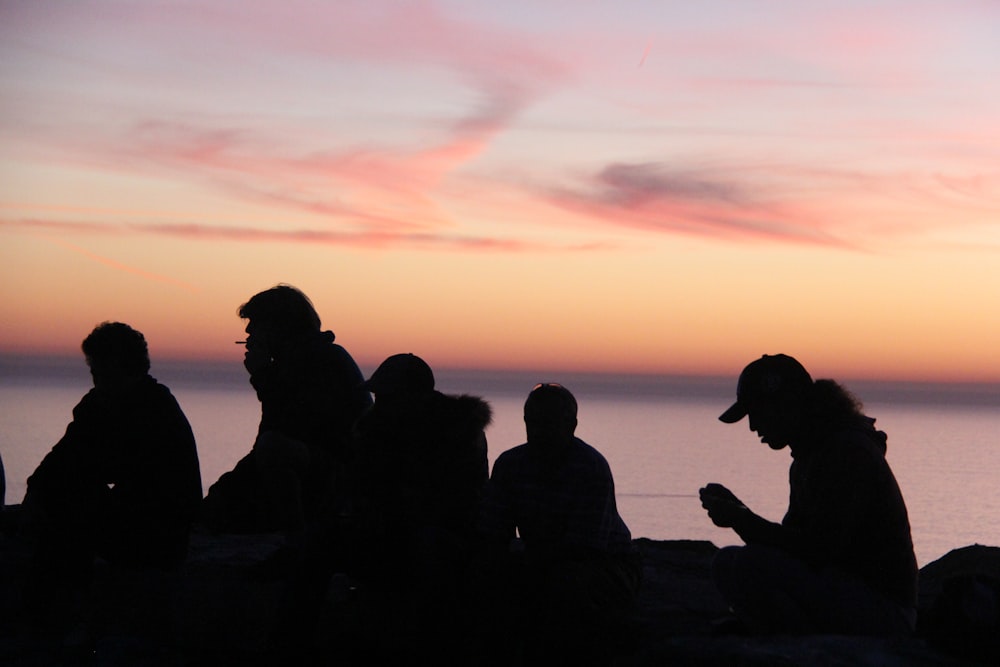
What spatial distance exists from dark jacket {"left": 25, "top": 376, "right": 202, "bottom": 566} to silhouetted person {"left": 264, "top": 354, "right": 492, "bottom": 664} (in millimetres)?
783

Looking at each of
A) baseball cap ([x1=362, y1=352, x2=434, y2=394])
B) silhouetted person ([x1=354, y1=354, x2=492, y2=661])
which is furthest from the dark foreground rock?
baseball cap ([x1=362, y1=352, x2=434, y2=394])

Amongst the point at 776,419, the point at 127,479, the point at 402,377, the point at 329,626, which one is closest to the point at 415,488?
the point at 402,377

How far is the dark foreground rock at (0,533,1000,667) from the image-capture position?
3777 millimetres

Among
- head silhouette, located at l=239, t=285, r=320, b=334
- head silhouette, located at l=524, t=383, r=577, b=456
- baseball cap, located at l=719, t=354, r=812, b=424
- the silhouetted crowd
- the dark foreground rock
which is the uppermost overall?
head silhouette, located at l=239, t=285, r=320, b=334

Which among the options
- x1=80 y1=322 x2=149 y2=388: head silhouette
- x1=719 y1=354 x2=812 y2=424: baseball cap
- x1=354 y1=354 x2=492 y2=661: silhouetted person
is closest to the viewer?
x1=719 y1=354 x2=812 y2=424: baseball cap

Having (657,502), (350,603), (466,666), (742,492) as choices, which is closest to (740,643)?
(466,666)

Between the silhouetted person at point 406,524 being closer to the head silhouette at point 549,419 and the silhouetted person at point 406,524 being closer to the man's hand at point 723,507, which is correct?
the head silhouette at point 549,419

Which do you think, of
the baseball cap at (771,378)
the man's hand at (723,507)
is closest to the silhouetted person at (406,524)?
the man's hand at (723,507)

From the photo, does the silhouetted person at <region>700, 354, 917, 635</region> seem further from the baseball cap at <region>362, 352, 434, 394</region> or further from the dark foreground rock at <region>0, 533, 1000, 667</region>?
the baseball cap at <region>362, 352, 434, 394</region>

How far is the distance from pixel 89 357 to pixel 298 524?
1.32 m

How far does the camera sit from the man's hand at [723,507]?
4488mm

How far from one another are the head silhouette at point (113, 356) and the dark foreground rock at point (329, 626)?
89cm

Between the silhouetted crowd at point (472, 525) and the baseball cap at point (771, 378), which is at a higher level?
the baseball cap at point (771, 378)

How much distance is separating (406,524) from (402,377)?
2.26 feet
